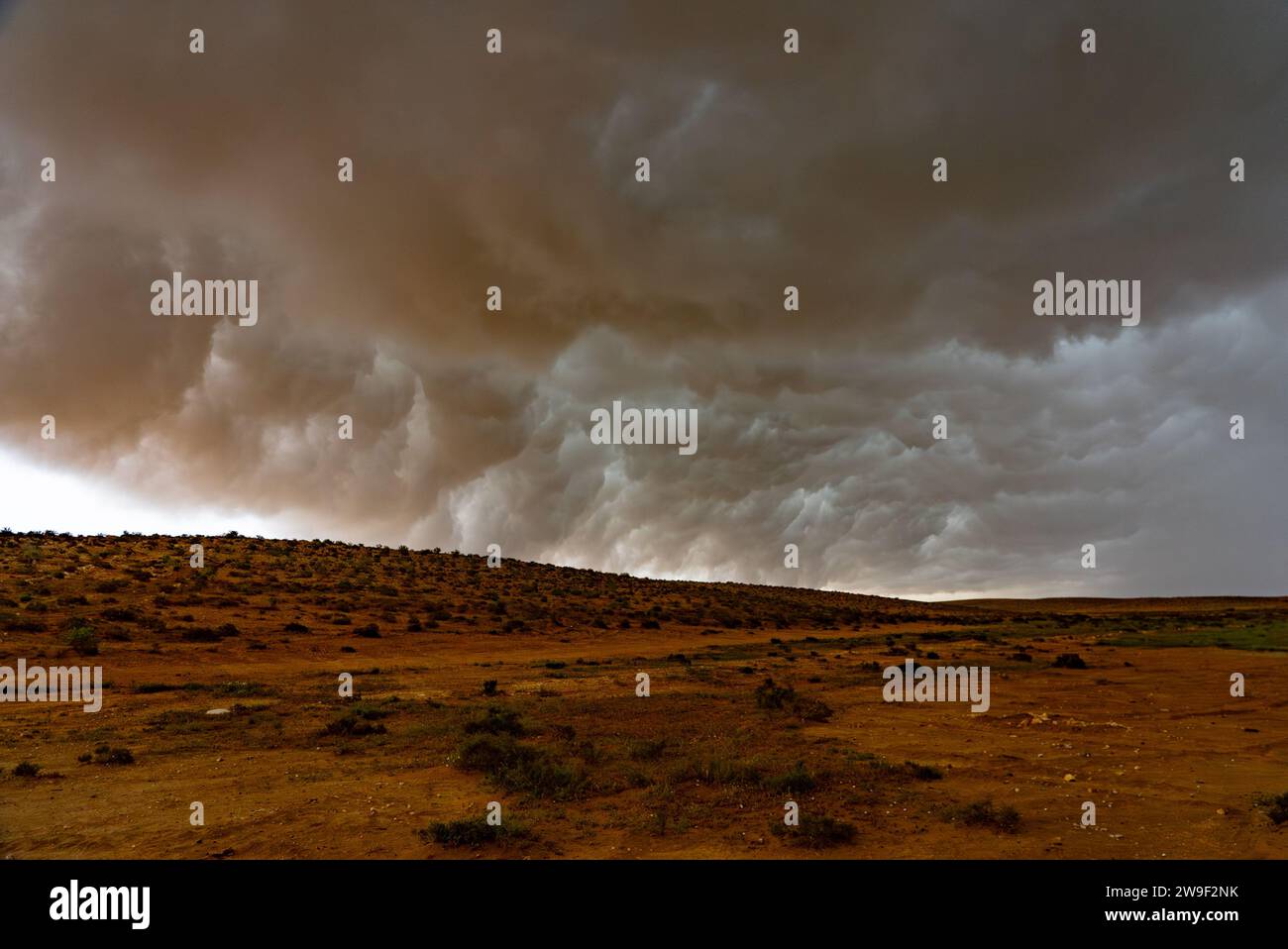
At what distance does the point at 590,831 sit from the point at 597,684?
1318 cm

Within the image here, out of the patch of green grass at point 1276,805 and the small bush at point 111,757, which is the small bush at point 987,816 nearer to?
the patch of green grass at point 1276,805

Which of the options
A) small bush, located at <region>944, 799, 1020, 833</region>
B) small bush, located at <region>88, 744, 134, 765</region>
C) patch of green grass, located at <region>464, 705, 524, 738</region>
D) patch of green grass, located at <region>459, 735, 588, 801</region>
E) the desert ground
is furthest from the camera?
patch of green grass, located at <region>464, 705, 524, 738</region>

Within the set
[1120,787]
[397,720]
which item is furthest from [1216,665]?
[397,720]

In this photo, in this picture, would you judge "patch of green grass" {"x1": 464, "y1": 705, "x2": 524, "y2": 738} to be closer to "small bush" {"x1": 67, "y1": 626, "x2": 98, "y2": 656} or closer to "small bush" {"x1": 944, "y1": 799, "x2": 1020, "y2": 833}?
"small bush" {"x1": 944, "y1": 799, "x2": 1020, "y2": 833}

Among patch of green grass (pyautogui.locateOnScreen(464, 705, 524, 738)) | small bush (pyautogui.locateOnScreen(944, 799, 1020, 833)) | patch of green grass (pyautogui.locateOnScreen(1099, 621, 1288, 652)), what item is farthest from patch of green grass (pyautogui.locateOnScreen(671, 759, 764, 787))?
patch of green grass (pyautogui.locateOnScreen(1099, 621, 1288, 652))

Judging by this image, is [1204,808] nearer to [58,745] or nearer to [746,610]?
[58,745]

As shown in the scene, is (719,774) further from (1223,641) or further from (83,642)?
(1223,641)

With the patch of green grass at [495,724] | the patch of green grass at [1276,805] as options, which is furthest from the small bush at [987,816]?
the patch of green grass at [495,724]

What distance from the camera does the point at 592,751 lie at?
12859 millimetres

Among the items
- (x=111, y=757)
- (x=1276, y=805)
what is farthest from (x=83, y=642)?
(x=1276, y=805)

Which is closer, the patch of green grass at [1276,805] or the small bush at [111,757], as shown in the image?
the patch of green grass at [1276,805]

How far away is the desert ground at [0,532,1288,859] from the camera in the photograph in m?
8.67

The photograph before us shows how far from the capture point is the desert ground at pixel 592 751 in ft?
28.5
